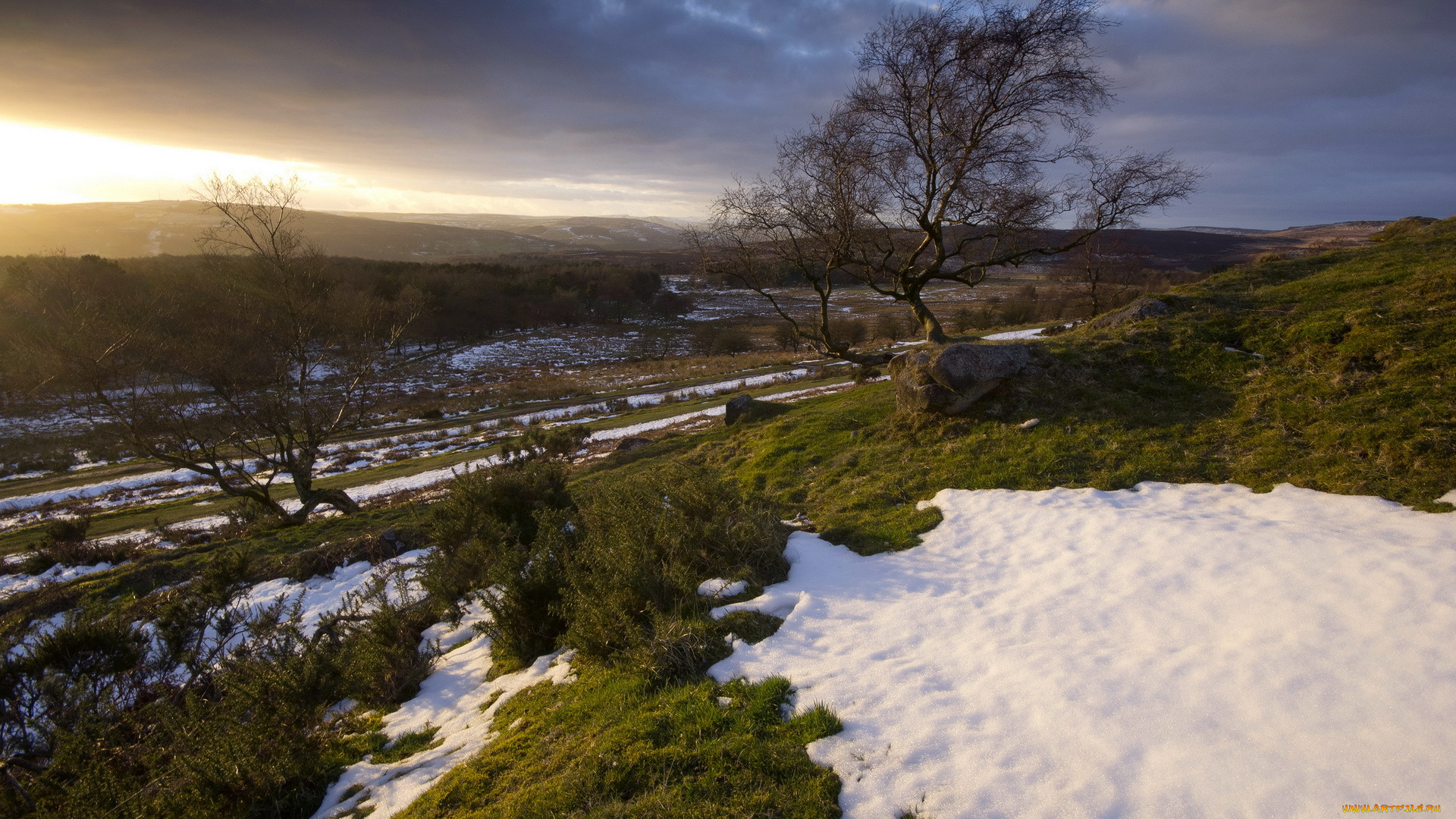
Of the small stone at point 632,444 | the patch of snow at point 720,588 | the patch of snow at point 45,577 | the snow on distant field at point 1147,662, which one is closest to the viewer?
the snow on distant field at point 1147,662

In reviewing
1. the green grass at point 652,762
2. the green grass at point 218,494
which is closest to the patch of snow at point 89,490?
the green grass at point 218,494

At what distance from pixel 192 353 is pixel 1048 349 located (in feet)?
74.3

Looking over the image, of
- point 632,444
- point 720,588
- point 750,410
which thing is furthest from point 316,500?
point 720,588

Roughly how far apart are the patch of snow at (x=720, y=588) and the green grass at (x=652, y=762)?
1465 mm

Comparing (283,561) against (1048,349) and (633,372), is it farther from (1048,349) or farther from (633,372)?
(633,372)

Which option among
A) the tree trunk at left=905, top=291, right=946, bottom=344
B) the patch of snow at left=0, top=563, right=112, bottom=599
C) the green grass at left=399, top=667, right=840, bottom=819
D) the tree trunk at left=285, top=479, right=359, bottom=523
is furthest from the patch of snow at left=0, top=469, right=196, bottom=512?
the tree trunk at left=905, top=291, right=946, bottom=344

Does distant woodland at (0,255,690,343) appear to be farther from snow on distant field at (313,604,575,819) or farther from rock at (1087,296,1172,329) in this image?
rock at (1087,296,1172,329)

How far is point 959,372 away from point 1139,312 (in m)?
4.88

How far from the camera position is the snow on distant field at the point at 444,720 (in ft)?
14.9

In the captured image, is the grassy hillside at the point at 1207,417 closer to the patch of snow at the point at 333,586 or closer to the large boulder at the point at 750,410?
the large boulder at the point at 750,410

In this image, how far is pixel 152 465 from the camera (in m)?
24.1

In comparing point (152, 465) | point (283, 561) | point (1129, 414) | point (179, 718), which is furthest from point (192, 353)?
point (1129, 414)

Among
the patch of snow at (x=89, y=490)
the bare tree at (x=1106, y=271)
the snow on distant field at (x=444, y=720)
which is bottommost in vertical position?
the patch of snow at (x=89, y=490)

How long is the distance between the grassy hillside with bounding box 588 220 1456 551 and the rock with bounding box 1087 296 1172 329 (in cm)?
28
